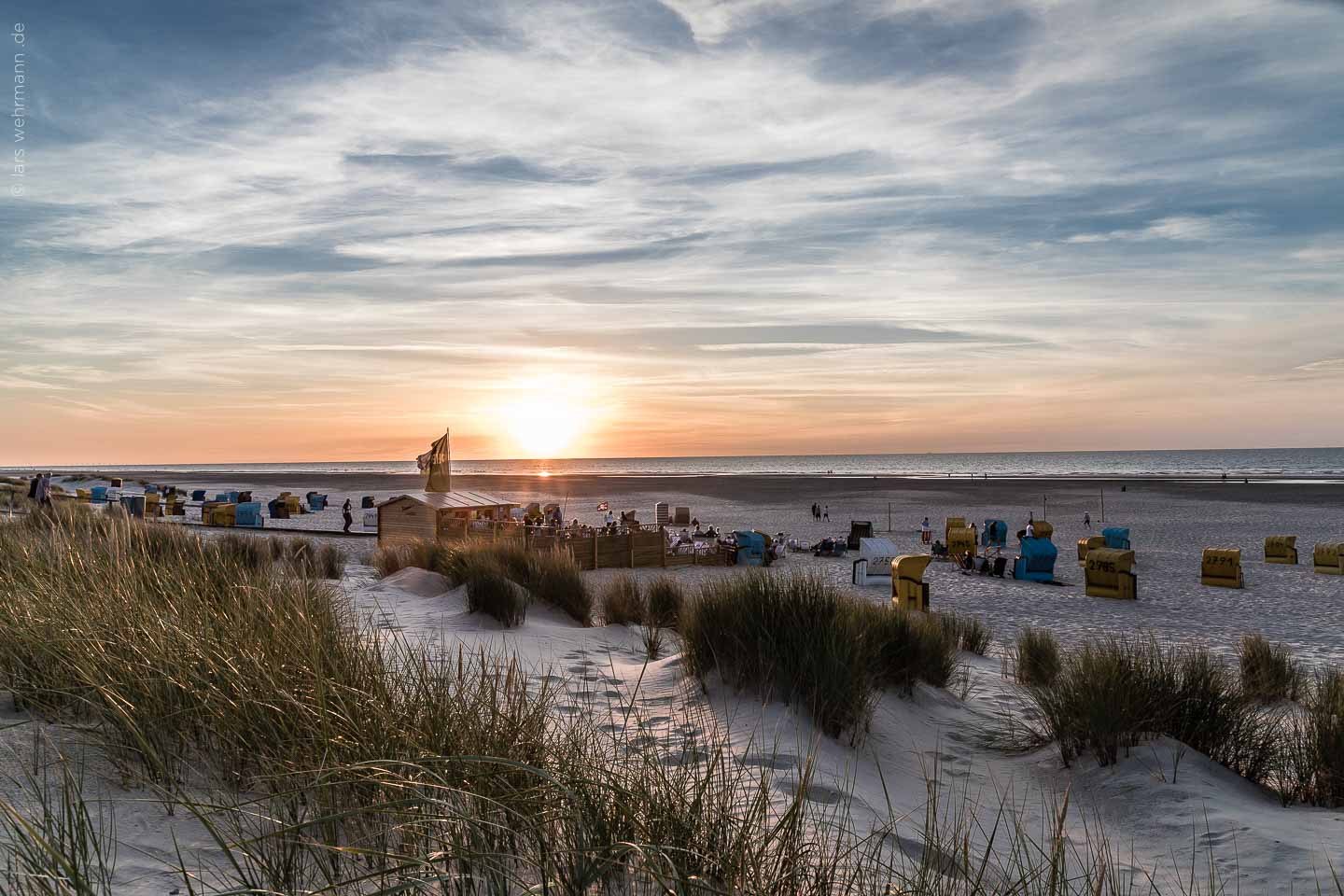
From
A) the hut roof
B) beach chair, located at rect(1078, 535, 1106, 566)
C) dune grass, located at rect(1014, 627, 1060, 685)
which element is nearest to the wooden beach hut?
the hut roof

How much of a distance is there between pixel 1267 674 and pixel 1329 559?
46.2ft

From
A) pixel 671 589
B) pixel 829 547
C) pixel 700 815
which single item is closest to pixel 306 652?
pixel 700 815

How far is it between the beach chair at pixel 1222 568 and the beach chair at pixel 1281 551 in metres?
4.37

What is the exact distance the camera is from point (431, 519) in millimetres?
19375

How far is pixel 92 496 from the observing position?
3803 cm

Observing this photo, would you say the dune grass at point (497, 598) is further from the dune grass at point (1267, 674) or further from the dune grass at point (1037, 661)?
the dune grass at point (1267, 674)

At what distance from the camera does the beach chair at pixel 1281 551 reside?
2021 cm

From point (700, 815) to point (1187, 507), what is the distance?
44.0 meters

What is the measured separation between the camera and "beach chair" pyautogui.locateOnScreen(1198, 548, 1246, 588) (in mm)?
16469

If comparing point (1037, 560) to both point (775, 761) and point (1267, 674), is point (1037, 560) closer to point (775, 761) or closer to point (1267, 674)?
point (1267, 674)

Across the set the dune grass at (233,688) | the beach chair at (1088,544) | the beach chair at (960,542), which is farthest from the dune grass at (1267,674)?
the beach chair at (960,542)

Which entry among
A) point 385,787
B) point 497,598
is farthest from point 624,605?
point 385,787

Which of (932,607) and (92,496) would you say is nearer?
(932,607)

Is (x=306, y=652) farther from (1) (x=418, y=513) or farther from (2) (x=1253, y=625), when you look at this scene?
(1) (x=418, y=513)
